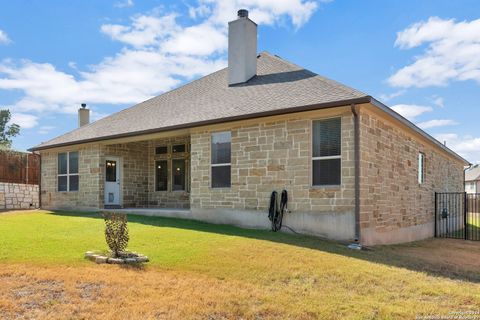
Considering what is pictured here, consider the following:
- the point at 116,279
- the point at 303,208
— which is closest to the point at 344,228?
the point at 303,208

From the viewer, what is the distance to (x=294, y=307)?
5.46 metres

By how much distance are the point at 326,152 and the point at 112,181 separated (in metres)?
10.0

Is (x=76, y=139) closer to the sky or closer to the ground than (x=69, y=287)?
closer to the sky

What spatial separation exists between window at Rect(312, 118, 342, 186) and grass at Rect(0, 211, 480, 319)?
1663 millimetres

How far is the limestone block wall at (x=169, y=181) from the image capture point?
664 inches

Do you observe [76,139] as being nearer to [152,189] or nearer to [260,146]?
[152,189]

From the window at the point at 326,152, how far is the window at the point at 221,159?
9.62 feet

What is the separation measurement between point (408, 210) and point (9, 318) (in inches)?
476

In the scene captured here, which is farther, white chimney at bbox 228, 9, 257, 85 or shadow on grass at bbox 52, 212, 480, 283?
white chimney at bbox 228, 9, 257, 85

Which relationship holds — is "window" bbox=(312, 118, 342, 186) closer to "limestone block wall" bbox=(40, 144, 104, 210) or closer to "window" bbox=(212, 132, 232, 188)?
"window" bbox=(212, 132, 232, 188)

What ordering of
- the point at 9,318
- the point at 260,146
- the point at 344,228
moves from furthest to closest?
the point at 260,146
the point at 344,228
the point at 9,318

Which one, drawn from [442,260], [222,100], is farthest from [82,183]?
[442,260]

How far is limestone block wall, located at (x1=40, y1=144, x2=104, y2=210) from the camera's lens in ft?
55.2

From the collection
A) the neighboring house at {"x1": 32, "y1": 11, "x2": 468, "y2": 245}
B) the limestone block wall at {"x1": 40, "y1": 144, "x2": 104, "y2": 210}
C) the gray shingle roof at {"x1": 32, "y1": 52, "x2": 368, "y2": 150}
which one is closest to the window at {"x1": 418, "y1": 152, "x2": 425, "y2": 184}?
the neighboring house at {"x1": 32, "y1": 11, "x2": 468, "y2": 245}
